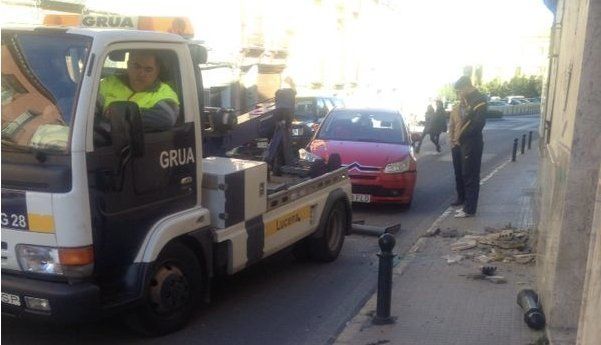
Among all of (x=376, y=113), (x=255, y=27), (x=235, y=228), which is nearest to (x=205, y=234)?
(x=235, y=228)

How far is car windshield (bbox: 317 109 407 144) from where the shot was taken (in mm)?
11789

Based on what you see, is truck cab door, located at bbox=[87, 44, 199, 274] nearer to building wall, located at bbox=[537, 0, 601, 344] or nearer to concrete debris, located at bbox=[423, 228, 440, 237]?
building wall, located at bbox=[537, 0, 601, 344]

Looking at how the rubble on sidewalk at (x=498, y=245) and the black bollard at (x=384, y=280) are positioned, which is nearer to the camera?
the black bollard at (x=384, y=280)

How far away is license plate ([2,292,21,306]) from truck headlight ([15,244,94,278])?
0.19 m

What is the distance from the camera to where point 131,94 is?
521cm

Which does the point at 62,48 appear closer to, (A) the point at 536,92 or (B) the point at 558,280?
(B) the point at 558,280

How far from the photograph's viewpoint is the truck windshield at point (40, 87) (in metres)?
4.69

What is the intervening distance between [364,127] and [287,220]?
538 centimetres

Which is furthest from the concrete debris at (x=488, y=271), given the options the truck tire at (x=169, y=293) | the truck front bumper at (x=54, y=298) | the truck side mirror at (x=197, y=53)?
the truck front bumper at (x=54, y=298)

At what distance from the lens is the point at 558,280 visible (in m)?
4.84

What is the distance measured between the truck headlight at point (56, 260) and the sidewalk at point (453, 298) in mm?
2017

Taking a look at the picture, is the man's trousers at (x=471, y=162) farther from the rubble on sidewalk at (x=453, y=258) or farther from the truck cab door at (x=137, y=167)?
the truck cab door at (x=137, y=167)

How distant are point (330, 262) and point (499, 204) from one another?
4.64m

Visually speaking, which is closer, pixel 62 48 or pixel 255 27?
pixel 62 48
